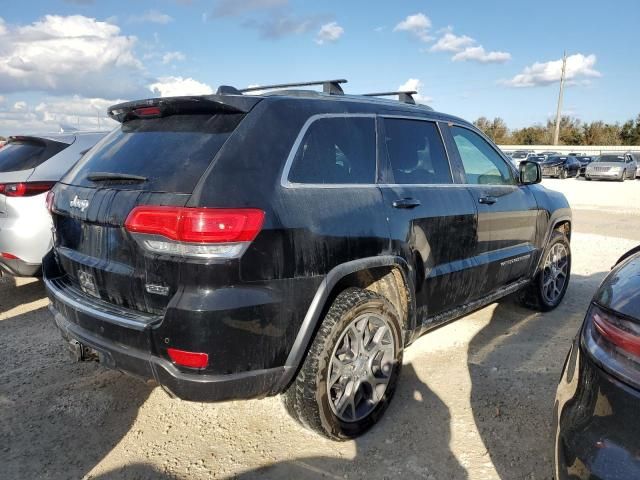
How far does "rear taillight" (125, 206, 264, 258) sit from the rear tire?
353cm

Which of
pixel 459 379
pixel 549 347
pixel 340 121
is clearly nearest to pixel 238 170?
pixel 340 121

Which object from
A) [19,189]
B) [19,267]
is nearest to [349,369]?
[19,267]

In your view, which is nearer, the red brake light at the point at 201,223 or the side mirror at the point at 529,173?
the red brake light at the point at 201,223

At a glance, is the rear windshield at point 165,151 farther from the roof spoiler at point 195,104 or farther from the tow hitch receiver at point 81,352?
the tow hitch receiver at point 81,352

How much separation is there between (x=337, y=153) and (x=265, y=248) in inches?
33.5

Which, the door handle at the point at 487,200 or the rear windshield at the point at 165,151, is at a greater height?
the rear windshield at the point at 165,151

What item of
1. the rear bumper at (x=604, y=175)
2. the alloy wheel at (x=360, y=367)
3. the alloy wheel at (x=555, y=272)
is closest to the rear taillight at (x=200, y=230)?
the alloy wheel at (x=360, y=367)

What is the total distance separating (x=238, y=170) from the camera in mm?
2289

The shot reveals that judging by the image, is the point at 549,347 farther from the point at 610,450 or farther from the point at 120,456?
the point at 120,456

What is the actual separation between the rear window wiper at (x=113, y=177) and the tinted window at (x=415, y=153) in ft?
4.92

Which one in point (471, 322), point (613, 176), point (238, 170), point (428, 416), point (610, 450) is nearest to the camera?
point (610, 450)

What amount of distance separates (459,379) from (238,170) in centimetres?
230

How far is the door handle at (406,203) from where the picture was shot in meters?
3.00

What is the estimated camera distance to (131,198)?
2.36 metres
